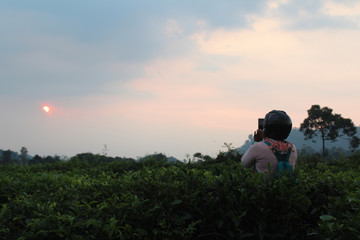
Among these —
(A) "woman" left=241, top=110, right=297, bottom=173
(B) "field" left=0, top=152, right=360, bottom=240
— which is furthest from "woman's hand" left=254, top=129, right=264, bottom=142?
(B) "field" left=0, top=152, right=360, bottom=240

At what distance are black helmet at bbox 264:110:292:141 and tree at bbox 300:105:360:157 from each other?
6319 centimetres

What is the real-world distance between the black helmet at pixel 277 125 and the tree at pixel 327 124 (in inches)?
2488

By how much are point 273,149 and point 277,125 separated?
40cm

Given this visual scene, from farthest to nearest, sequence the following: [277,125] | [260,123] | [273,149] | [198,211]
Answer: [260,123], [277,125], [273,149], [198,211]

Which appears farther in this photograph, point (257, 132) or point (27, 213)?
point (257, 132)

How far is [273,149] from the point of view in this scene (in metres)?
4.70

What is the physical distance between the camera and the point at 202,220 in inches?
147

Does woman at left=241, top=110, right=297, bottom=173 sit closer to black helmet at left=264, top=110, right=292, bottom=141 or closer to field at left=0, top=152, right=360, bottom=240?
black helmet at left=264, top=110, right=292, bottom=141

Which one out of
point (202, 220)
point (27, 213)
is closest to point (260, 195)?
point (202, 220)

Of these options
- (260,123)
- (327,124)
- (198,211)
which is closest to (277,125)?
(260,123)

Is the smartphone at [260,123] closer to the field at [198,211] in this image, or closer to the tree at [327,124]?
the field at [198,211]

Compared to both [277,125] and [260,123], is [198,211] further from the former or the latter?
[260,123]

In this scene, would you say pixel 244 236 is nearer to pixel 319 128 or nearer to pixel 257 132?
pixel 257 132

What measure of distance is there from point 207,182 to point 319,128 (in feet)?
219
